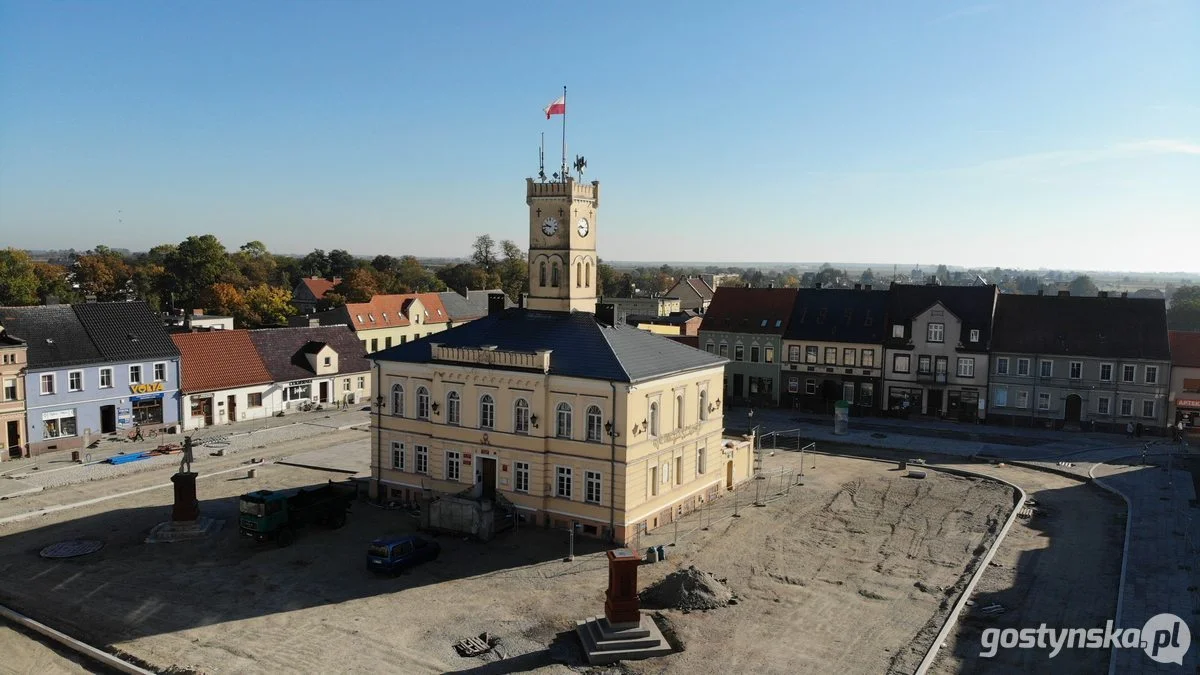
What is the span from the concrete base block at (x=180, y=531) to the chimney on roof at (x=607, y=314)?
1838 centimetres

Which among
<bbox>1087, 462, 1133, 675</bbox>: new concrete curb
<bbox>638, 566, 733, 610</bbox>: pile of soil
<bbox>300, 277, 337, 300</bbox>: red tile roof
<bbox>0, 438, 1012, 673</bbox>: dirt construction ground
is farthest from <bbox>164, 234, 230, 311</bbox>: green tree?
<bbox>1087, 462, 1133, 675</bbox>: new concrete curb

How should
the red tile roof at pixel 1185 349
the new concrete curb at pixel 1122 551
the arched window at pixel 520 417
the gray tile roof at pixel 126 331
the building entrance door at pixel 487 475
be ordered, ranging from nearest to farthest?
the new concrete curb at pixel 1122 551 → the arched window at pixel 520 417 → the building entrance door at pixel 487 475 → the gray tile roof at pixel 126 331 → the red tile roof at pixel 1185 349

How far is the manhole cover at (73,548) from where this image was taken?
3131 cm

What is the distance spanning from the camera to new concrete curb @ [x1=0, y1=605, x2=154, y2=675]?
22797mm

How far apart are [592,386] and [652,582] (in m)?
8.13

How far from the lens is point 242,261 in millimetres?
148375

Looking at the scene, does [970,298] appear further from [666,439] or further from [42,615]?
[42,615]

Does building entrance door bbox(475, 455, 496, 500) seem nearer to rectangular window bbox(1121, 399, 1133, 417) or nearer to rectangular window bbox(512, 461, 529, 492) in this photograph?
rectangular window bbox(512, 461, 529, 492)

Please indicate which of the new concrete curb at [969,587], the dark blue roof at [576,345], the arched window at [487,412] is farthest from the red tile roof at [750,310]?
the arched window at [487,412]

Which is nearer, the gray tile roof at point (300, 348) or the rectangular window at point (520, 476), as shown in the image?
the rectangular window at point (520, 476)

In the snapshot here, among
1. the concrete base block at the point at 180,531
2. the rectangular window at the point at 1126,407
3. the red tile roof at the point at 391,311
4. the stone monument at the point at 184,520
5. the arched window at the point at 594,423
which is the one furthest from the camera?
the red tile roof at the point at 391,311

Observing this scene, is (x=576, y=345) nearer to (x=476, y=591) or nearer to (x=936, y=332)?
(x=476, y=591)

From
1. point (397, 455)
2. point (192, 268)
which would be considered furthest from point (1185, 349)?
point (192, 268)

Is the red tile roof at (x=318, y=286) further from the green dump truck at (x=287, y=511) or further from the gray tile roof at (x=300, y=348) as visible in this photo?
the green dump truck at (x=287, y=511)
